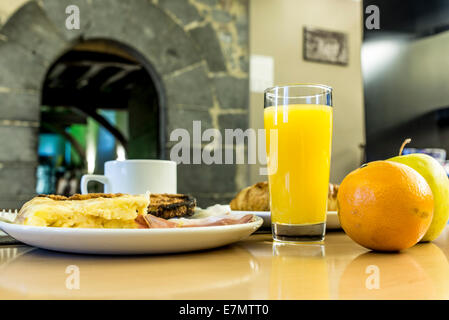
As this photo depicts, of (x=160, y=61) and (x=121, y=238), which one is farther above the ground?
(x=160, y=61)

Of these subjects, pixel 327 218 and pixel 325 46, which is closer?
pixel 327 218

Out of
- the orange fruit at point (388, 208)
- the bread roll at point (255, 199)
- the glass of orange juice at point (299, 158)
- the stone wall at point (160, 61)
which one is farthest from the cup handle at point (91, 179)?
the stone wall at point (160, 61)

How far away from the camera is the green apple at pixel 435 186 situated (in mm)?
578

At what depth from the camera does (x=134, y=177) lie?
0.81 m

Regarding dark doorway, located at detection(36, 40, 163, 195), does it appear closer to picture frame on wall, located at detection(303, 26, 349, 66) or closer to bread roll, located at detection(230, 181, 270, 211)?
bread roll, located at detection(230, 181, 270, 211)

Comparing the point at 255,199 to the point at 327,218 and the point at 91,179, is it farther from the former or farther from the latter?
the point at 91,179

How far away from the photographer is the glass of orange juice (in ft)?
1.89

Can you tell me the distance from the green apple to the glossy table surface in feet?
0.25

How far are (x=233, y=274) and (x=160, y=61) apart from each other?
8.05 ft

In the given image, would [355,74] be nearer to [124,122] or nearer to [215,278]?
[215,278]

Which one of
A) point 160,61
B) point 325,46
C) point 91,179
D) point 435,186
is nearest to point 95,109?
point 160,61

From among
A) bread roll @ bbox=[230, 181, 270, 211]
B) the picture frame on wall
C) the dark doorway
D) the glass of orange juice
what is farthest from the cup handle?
the picture frame on wall

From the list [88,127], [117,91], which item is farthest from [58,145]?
[117,91]

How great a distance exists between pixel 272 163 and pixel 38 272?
1.13 ft
